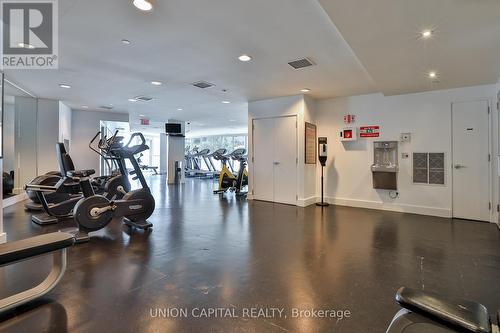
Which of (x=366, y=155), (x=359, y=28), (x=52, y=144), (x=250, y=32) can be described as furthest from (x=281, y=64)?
(x=52, y=144)

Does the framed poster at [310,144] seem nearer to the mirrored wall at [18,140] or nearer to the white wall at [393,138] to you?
the white wall at [393,138]

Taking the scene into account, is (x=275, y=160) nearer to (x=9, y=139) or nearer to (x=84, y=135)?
(x=9, y=139)

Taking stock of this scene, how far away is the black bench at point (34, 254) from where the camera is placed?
1.84 m

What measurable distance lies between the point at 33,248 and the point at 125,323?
93cm

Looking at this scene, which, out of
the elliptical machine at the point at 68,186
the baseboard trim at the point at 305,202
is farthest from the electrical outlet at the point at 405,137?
the elliptical machine at the point at 68,186

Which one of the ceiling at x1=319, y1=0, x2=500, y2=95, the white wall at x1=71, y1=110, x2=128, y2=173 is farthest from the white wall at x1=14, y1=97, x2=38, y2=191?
the ceiling at x1=319, y1=0, x2=500, y2=95

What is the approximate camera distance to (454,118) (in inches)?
198

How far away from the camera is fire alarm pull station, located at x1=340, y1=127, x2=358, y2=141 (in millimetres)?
6035

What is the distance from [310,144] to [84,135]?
7644 mm

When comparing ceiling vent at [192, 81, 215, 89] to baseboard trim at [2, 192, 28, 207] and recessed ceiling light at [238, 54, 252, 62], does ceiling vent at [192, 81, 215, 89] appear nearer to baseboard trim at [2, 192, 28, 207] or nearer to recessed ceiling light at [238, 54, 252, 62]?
recessed ceiling light at [238, 54, 252, 62]

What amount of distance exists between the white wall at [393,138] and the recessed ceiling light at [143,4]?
494cm

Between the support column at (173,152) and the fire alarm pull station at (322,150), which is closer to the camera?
the fire alarm pull station at (322,150)

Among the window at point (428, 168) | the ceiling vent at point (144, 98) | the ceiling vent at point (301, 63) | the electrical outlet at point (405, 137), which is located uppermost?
the ceiling vent at point (144, 98)

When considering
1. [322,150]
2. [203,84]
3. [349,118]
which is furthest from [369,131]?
[203,84]
